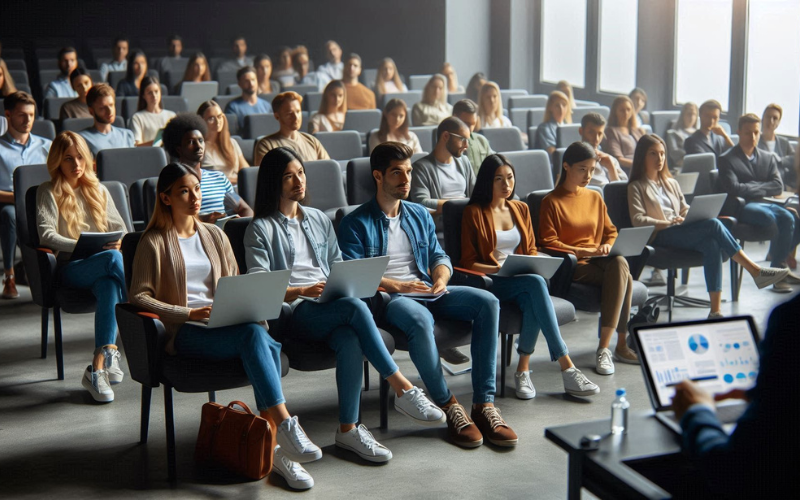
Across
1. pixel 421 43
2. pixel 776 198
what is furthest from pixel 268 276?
pixel 421 43

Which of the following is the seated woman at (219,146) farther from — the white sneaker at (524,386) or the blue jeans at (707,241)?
the blue jeans at (707,241)

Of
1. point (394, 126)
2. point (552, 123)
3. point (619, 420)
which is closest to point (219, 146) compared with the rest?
point (394, 126)

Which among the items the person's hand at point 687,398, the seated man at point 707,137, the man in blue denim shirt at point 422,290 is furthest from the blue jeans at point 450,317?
the seated man at point 707,137

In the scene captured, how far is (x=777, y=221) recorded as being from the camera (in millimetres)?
6293

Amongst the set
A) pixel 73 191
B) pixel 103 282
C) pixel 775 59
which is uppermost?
pixel 775 59

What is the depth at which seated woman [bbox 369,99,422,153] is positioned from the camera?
21.1ft

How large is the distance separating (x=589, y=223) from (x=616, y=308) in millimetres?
458

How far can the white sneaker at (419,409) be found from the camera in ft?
12.1

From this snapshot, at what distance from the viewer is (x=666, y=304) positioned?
5.79 metres

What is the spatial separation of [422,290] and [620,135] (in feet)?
12.5

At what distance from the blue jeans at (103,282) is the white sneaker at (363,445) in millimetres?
1318

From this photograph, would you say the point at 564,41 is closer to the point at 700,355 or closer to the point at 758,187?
the point at 758,187

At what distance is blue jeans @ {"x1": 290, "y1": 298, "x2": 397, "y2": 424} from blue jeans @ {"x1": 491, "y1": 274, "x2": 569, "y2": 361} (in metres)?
0.79

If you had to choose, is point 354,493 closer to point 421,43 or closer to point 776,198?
point 776,198
